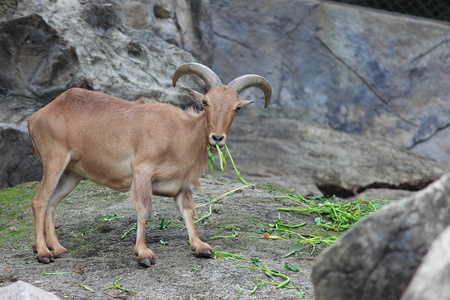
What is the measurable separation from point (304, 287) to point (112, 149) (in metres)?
2.39

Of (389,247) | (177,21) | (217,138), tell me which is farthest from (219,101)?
(177,21)

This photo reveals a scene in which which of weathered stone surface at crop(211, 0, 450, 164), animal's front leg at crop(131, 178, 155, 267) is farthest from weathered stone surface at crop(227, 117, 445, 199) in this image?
animal's front leg at crop(131, 178, 155, 267)

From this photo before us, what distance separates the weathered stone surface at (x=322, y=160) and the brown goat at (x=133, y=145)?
3.97 meters

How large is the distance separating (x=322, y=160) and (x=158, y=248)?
18.2 ft

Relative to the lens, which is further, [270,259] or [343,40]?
[343,40]

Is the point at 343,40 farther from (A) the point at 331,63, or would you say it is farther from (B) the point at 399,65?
(B) the point at 399,65

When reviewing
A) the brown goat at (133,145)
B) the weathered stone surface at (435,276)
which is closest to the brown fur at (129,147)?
the brown goat at (133,145)

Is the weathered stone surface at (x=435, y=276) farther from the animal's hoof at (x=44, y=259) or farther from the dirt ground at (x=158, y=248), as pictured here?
the animal's hoof at (x=44, y=259)

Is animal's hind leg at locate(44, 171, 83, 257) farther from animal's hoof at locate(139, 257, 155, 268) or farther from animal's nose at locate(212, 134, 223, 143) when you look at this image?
animal's nose at locate(212, 134, 223, 143)

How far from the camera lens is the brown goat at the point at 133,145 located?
5449mm

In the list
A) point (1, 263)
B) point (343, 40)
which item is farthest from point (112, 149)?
point (343, 40)

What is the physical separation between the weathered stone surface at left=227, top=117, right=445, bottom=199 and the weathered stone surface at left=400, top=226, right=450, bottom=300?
7007 millimetres

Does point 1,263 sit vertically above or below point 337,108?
above

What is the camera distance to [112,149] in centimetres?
567
